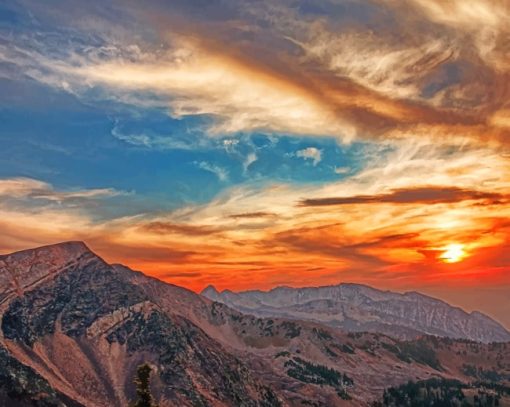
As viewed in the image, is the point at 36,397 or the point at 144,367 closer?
the point at 144,367

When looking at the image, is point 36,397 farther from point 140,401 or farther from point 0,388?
point 140,401

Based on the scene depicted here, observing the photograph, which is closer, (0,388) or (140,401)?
(140,401)

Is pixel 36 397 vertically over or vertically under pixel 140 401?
under

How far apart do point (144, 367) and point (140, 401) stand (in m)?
4.36

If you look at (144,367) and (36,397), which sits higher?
A: (144,367)

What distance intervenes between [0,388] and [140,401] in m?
158

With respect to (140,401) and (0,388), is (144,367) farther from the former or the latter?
(0,388)

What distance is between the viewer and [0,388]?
18938cm

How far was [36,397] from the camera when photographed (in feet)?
633

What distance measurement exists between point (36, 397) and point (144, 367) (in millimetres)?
154860

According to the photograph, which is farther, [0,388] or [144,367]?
[0,388]

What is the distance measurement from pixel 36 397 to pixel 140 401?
157 meters

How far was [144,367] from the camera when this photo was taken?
209 ft

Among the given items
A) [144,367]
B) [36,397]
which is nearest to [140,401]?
[144,367]
